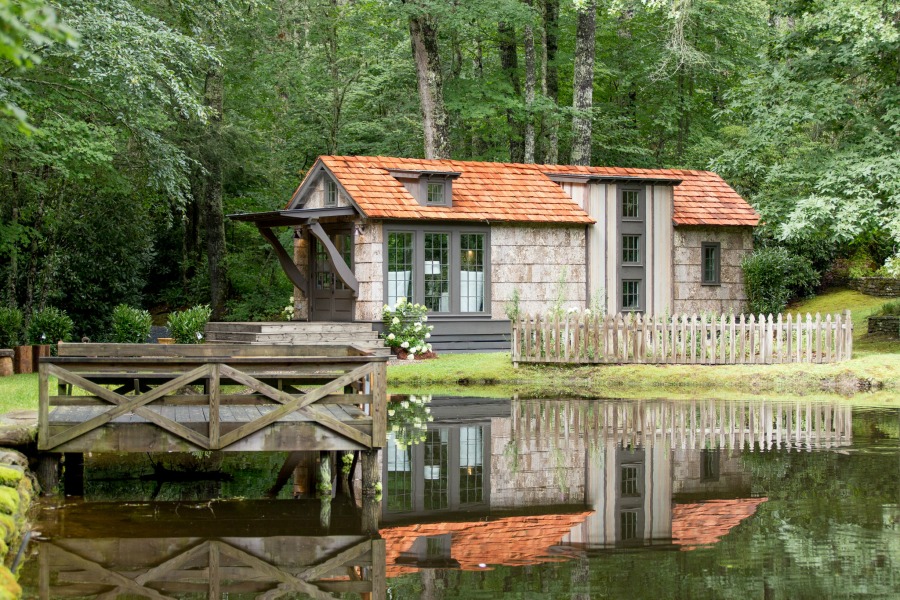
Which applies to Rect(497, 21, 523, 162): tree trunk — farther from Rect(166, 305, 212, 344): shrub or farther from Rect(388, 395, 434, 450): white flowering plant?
Rect(388, 395, 434, 450): white flowering plant

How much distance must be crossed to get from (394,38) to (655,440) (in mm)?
26454

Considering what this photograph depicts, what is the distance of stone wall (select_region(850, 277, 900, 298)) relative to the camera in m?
32.1

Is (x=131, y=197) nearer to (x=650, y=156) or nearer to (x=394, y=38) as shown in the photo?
(x=394, y=38)

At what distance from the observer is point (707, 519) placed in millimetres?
9930

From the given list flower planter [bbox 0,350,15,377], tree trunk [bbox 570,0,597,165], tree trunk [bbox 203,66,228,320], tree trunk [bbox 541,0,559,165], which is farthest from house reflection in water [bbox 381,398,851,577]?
tree trunk [bbox 541,0,559,165]

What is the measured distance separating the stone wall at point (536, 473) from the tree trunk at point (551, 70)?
21.9 metres

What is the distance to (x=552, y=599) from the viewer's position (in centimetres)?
733

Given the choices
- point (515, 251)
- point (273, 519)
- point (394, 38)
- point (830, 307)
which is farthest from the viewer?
point (394, 38)

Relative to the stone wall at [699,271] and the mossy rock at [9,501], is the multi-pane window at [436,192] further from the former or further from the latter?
the mossy rock at [9,501]

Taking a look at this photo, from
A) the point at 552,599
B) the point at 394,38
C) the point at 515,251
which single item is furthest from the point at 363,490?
the point at 394,38

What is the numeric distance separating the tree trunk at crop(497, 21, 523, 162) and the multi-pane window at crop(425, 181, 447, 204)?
10.6 metres

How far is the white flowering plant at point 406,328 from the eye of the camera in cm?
2406

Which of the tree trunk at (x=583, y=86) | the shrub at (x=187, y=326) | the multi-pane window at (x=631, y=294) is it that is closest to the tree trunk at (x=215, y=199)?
the shrub at (x=187, y=326)

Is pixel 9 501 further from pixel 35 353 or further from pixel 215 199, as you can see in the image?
pixel 215 199
